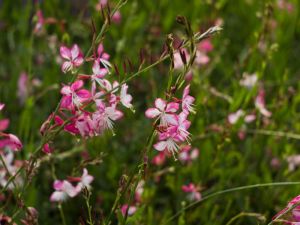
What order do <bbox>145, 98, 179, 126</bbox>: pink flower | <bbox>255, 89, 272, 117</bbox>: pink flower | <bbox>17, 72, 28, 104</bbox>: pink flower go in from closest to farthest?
1. <bbox>145, 98, 179, 126</bbox>: pink flower
2. <bbox>255, 89, 272, 117</bbox>: pink flower
3. <bbox>17, 72, 28, 104</bbox>: pink flower

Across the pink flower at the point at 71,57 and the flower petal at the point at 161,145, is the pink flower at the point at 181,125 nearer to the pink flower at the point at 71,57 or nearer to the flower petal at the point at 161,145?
the flower petal at the point at 161,145

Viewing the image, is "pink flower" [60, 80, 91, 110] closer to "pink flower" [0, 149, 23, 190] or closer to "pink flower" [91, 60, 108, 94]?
"pink flower" [91, 60, 108, 94]

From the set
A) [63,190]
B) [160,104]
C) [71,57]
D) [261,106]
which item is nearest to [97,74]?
[71,57]

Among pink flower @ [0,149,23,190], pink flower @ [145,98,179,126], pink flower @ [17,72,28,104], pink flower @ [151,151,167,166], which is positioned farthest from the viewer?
pink flower @ [17,72,28,104]

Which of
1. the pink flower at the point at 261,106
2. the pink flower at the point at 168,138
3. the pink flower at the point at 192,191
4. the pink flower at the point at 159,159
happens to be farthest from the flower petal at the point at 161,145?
the pink flower at the point at 261,106

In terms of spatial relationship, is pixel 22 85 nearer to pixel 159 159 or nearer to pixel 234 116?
pixel 159 159

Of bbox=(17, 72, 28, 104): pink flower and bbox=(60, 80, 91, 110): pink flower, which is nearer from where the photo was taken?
bbox=(60, 80, 91, 110): pink flower

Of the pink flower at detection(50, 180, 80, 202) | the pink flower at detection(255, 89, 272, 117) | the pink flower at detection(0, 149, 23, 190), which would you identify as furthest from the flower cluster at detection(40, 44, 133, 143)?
the pink flower at detection(255, 89, 272, 117)
